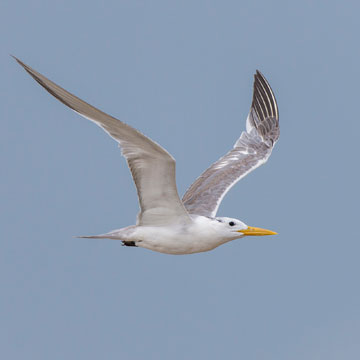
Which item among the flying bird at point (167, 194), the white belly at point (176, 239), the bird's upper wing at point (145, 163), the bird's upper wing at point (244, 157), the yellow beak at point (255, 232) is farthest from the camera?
the bird's upper wing at point (244, 157)

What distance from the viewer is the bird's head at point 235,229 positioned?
15.4 meters

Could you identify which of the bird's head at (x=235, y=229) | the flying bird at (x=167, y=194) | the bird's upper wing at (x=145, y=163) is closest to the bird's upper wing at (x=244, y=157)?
the flying bird at (x=167, y=194)

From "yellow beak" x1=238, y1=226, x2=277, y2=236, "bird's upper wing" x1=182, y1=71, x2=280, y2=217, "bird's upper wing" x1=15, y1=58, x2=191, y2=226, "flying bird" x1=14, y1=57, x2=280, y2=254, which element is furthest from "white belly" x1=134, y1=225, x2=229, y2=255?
"bird's upper wing" x1=182, y1=71, x2=280, y2=217

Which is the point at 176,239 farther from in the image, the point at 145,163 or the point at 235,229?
the point at 145,163

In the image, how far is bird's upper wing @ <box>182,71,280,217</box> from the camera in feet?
57.7

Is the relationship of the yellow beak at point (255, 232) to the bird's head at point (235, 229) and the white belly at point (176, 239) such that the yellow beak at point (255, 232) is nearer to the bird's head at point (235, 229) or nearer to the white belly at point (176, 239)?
the bird's head at point (235, 229)

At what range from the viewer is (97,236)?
588 inches

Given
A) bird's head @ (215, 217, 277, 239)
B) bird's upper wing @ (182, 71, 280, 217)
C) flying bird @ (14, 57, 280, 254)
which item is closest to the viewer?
flying bird @ (14, 57, 280, 254)

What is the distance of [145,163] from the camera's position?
13.9m

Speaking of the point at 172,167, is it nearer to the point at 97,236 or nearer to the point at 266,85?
the point at 97,236

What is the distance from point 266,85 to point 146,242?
785 cm

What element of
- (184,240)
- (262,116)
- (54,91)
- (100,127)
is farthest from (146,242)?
(262,116)

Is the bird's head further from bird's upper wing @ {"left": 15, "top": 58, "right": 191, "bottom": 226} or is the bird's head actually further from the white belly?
bird's upper wing @ {"left": 15, "top": 58, "right": 191, "bottom": 226}

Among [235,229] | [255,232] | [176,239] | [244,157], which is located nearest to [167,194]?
[176,239]
